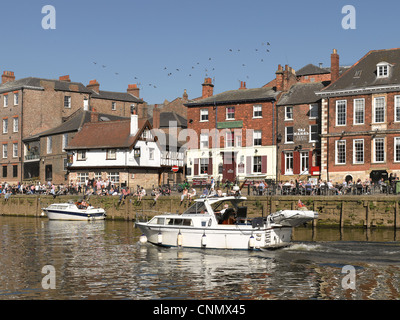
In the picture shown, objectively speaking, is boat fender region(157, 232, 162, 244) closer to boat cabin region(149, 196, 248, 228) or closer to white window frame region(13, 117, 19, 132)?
boat cabin region(149, 196, 248, 228)

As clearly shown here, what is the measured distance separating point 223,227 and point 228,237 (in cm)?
56

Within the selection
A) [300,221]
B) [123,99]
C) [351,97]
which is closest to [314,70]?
Result: [123,99]

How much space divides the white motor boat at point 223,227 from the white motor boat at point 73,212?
20188 millimetres

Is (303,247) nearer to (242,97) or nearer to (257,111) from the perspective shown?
(257,111)

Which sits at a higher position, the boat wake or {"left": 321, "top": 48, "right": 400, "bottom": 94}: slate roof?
{"left": 321, "top": 48, "right": 400, "bottom": 94}: slate roof

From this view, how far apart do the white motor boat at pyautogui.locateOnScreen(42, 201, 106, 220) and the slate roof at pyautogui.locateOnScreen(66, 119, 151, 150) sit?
1171cm

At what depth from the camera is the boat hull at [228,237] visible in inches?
1114

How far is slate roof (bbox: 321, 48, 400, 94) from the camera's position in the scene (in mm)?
49688

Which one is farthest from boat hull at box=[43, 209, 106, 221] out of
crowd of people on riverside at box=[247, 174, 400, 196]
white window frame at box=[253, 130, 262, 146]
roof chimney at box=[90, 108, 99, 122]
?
roof chimney at box=[90, 108, 99, 122]

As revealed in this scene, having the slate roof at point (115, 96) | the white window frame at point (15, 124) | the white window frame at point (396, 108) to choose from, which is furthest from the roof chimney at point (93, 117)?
the white window frame at point (396, 108)

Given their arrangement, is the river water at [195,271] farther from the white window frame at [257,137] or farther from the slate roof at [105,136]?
the slate roof at [105,136]

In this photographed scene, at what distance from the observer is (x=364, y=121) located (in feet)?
164

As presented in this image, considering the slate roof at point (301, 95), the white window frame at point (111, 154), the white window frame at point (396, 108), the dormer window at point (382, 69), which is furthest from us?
the white window frame at point (111, 154)
